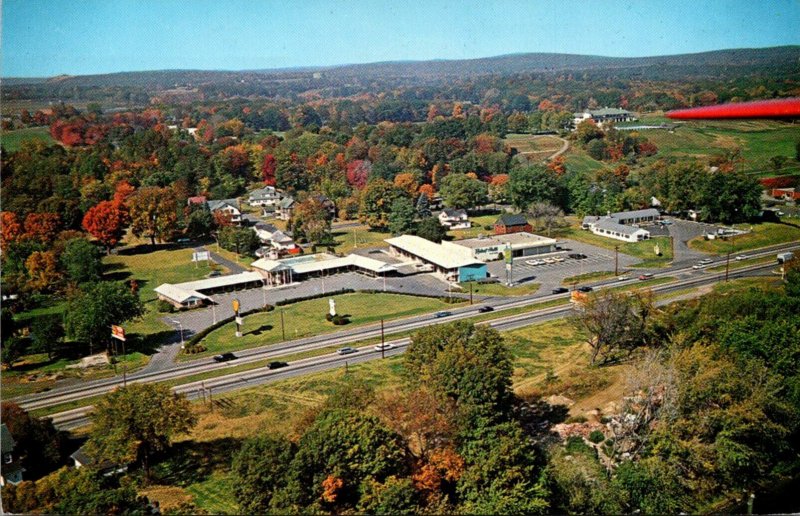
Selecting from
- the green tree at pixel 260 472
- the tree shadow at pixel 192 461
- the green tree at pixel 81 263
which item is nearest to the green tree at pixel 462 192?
the green tree at pixel 81 263

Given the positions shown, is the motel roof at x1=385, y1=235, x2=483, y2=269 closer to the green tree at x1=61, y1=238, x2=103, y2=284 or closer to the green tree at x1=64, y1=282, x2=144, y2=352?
the green tree at x1=64, y1=282, x2=144, y2=352

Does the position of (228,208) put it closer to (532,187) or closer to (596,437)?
(532,187)

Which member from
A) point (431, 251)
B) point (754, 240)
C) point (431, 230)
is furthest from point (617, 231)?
point (431, 251)

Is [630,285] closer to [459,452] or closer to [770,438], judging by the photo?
[770,438]

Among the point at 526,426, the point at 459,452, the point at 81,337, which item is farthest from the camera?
the point at 81,337

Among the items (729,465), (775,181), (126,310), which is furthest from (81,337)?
(775,181)

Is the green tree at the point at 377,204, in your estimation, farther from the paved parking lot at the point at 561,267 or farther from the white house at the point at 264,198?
the paved parking lot at the point at 561,267

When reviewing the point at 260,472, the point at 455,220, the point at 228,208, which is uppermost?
the point at 228,208
